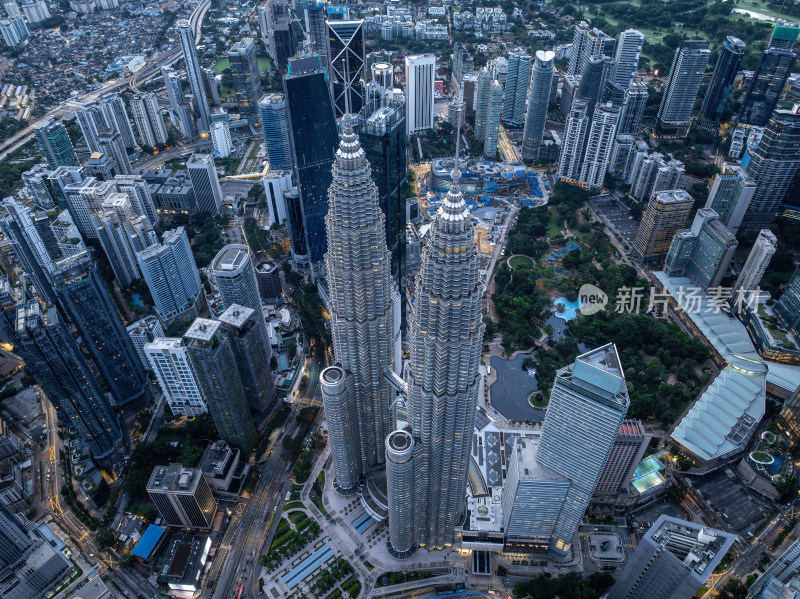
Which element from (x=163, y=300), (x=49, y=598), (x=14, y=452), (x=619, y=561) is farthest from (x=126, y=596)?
(x=619, y=561)

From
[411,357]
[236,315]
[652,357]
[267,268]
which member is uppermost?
[411,357]

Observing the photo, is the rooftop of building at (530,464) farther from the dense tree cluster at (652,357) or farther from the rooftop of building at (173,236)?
the rooftop of building at (173,236)

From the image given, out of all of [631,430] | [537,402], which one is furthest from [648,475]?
[537,402]

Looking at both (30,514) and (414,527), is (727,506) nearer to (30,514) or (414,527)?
(414,527)

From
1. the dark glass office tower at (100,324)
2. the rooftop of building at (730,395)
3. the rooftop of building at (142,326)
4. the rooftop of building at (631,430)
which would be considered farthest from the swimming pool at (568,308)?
the dark glass office tower at (100,324)

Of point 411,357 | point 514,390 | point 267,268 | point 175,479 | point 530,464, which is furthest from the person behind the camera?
point 267,268

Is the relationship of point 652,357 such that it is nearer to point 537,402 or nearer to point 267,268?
point 537,402

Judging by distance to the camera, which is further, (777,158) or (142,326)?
(777,158)
